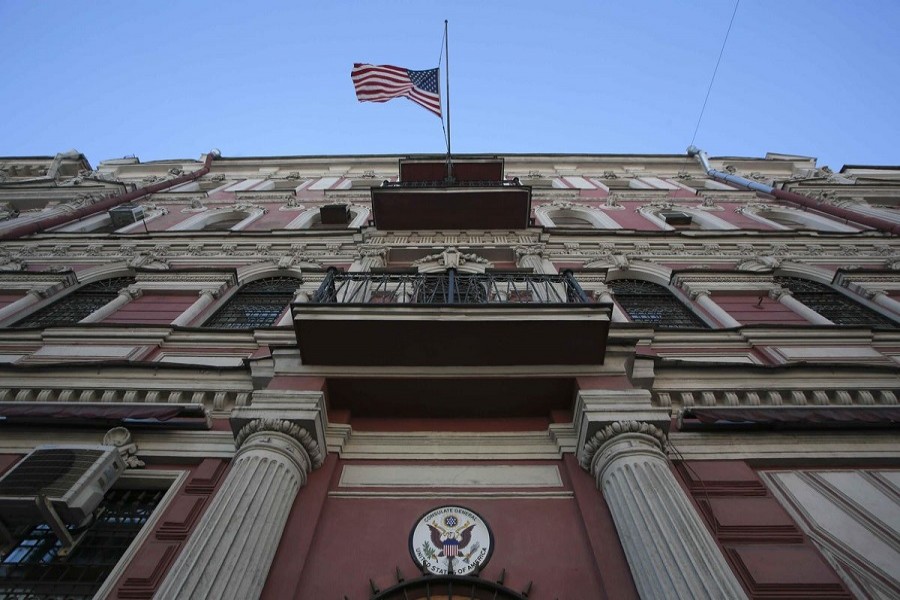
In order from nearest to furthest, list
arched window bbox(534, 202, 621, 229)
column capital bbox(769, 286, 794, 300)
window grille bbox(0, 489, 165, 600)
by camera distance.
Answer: window grille bbox(0, 489, 165, 600) → column capital bbox(769, 286, 794, 300) → arched window bbox(534, 202, 621, 229)

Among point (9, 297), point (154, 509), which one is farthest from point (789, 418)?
point (9, 297)

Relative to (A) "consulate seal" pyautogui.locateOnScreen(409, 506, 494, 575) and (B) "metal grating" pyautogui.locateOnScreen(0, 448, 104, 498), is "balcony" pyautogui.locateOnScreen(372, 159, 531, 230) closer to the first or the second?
(B) "metal grating" pyautogui.locateOnScreen(0, 448, 104, 498)

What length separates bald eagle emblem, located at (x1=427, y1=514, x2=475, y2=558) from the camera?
5418 millimetres

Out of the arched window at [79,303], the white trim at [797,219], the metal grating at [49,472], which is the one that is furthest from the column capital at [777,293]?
the arched window at [79,303]

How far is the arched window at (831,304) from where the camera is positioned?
10.6 metres

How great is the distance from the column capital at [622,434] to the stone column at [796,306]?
19.2 feet

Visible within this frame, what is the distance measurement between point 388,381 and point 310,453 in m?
1.34

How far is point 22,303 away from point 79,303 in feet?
3.21

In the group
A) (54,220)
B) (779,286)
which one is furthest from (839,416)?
(54,220)

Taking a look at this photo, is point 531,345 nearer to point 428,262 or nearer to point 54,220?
point 428,262

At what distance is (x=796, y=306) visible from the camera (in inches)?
421

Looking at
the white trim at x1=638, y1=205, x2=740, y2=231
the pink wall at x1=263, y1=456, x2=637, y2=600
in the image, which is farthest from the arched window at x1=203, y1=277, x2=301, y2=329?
the white trim at x1=638, y1=205, x2=740, y2=231

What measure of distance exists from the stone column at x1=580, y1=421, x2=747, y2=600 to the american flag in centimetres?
1242

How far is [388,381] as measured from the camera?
697 cm
